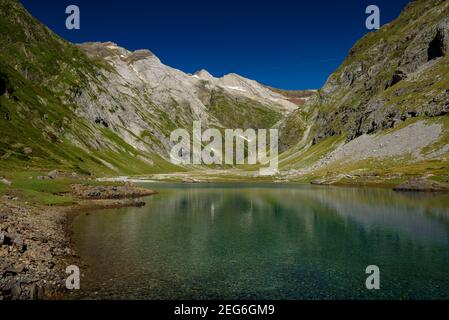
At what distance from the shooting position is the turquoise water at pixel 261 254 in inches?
1243

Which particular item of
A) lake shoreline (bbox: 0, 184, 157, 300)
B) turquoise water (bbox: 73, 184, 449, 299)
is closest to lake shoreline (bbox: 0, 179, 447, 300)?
lake shoreline (bbox: 0, 184, 157, 300)

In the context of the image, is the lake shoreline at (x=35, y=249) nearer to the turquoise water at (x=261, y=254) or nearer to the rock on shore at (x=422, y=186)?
the turquoise water at (x=261, y=254)

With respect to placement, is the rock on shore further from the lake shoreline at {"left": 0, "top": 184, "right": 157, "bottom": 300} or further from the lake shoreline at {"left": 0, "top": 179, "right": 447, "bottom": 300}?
the lake shoreline at {"left": 0, "top": 184, "right": 157, "bottom": 300}

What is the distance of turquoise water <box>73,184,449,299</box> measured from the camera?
3158 centimetres

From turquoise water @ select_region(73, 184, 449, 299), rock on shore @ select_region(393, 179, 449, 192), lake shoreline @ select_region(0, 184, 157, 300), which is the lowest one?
turquoise water @ select_region(73, 184, 449, 299)

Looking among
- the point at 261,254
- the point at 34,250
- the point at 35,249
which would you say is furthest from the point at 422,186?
the point at 34,250

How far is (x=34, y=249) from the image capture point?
36.9m

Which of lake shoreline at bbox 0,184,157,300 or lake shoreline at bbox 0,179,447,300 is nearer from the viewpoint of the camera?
lake shoreline at bbox 0,184,157,300

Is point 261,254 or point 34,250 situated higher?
point 34,250

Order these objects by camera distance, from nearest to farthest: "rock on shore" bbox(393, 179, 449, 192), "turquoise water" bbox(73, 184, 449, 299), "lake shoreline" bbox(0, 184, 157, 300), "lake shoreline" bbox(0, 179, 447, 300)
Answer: "lake shoreline" bbox(0, 184, 157, 300) → "lake shoreline" bbox(0, 179, 447, 300) → "turquoise water" bbox(73, 184, 449, 299) → "rock on shore" bbox(393, 179, 449, 192)

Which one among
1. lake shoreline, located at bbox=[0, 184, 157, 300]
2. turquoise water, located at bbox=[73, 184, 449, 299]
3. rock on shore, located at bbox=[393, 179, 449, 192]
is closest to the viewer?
lake shoreline, located at bbox=[0, 184, 157, 300]

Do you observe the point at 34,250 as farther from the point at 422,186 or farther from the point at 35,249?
the point at 422,186

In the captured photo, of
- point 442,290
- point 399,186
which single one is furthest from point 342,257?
point 399,186

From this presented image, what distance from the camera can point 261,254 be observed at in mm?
43656
